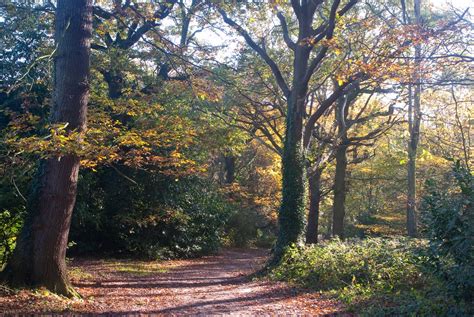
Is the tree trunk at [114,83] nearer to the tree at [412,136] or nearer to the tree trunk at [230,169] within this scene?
the tree at [412,136]

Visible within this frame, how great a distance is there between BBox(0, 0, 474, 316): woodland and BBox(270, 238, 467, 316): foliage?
0.05 metres

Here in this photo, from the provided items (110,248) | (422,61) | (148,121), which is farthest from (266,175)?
(422,61)

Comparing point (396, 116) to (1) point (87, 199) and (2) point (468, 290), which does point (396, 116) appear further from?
(2) point (468, 290)

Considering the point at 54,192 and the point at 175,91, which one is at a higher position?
the point at 175,91

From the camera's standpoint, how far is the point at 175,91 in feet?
50.2

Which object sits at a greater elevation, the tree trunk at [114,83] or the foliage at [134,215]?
the tree trunk at [114,83]

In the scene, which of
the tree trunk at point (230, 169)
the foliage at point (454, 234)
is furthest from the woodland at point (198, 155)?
the tree trunk at point (230, 169)

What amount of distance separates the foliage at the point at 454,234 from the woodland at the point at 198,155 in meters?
0.03

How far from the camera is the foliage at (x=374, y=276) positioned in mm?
6887

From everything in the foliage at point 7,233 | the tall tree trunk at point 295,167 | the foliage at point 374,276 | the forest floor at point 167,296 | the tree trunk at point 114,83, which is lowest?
the forest floor at point 167,296

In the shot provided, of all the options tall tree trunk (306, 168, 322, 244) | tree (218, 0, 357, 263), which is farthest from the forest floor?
tall tree trunk (306, 168, 322, 244)

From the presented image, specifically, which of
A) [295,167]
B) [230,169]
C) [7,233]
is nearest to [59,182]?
[7,233]

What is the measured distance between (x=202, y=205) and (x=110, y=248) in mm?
4878

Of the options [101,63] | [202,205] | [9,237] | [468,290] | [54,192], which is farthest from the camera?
[202,205]
